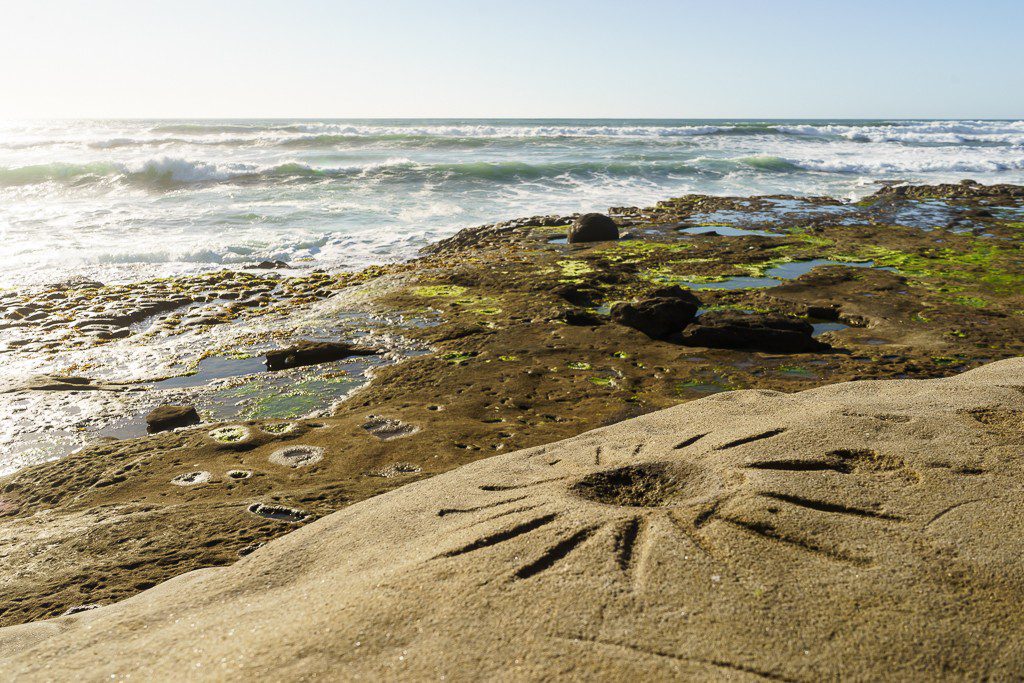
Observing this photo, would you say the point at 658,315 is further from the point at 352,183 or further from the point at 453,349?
the point at 352,183

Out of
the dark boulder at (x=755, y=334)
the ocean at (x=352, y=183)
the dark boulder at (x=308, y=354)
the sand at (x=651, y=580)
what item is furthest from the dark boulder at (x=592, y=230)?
the sand at (x=651, y=580)

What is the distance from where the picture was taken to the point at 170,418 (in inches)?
205

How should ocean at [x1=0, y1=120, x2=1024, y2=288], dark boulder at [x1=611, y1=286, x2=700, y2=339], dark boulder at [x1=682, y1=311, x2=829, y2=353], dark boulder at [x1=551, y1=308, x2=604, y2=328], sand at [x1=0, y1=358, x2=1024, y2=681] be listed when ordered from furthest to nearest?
ocean at [x1=0, y1=120, x2=1024, y2=288] → dark boulder at [x1=551, y1=308, x2=604, y2=328] → dark boulder at [x1=611, y1=286, x2=700, y2=339] → dark boulder at [x1=682, y1=311, x2=829, y2=353] → sand at [x1=0, y1=358, x2=1024, y2=681]

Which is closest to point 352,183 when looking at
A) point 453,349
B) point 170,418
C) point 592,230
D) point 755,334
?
point 592,230

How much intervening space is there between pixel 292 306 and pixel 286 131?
39.8 metres

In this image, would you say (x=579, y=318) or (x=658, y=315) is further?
(x=579, y=318)

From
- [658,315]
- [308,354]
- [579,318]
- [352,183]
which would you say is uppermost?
[352,183]

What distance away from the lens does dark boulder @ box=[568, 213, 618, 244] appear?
496 inches

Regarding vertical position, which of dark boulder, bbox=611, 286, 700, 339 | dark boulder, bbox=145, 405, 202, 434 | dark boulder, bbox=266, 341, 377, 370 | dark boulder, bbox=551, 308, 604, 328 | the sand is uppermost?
the sand

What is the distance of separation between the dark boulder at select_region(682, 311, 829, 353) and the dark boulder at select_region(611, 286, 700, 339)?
0.69ft

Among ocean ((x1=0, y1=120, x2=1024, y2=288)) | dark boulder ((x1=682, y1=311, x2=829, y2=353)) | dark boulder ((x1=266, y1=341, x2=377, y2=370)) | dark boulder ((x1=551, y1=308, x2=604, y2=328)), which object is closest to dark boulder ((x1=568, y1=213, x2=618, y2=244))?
ocean ((x1=0, y1=120, x2=1024, y2=288))

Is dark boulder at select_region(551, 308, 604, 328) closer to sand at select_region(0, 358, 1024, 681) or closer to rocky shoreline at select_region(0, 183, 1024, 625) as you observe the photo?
rocky shoreline at select_region(0, 183, 1024, 625)

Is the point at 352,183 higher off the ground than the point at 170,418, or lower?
higher

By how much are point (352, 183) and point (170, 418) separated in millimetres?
18931
